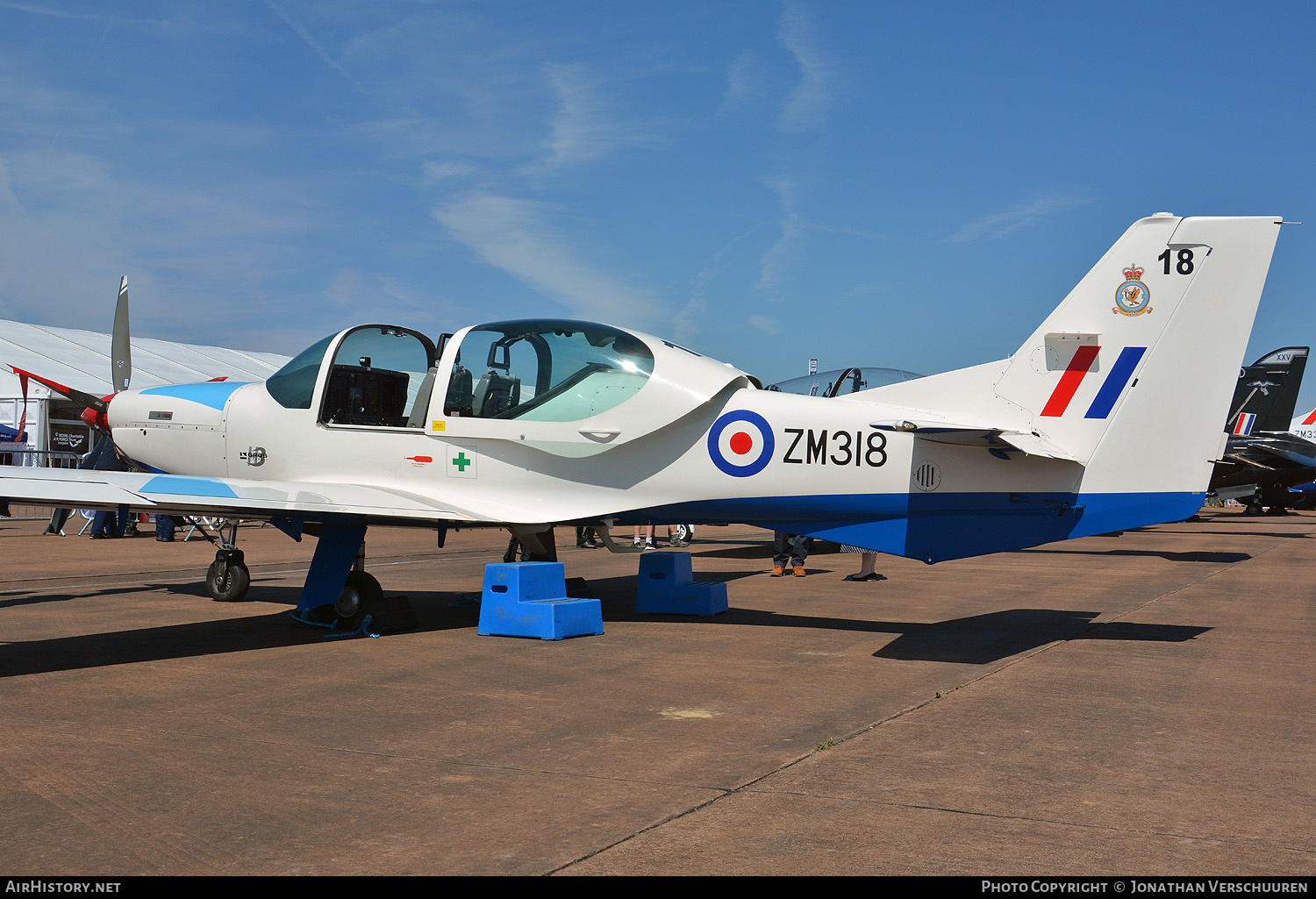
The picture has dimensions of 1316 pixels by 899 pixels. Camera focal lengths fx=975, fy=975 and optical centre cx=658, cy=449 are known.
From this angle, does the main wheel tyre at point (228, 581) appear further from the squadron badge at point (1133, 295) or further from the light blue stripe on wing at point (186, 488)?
the squadron badge at point (1133, 295)

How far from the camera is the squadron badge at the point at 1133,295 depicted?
7.67m

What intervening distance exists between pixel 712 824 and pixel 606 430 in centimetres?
519

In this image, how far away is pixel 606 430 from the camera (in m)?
8.66

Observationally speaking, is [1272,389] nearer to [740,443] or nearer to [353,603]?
[740,443]

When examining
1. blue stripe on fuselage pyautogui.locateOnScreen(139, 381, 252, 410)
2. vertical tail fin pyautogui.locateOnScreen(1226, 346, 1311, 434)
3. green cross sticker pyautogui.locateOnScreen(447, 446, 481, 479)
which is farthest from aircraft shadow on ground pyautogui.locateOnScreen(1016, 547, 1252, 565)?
vertical tail fin pyautogui.locateOnScreen(1226, 346, 1311, 434)

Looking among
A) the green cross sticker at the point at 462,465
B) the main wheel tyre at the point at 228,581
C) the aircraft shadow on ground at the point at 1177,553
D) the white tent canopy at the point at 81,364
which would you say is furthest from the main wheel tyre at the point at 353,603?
the white tent canopy at the point at 81,364

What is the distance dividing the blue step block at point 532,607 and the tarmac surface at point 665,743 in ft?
0.69

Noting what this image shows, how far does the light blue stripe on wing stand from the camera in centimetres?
751

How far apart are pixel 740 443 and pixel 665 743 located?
384 centimetres

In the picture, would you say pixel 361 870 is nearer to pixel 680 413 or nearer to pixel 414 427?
pixel 680 413

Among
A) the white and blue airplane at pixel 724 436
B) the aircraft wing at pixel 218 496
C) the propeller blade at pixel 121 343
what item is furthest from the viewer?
the propeller blade at pixel 121 343

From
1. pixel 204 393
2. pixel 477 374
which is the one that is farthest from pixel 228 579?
pixel 477 374

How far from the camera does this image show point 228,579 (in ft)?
35.6

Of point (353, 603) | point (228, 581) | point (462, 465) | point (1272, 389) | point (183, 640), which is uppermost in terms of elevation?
point (1272, 389)
